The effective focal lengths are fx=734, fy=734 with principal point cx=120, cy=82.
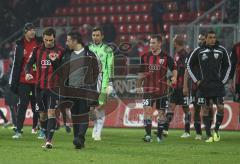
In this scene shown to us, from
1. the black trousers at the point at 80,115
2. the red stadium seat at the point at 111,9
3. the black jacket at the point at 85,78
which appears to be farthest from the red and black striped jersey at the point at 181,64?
the red stadium seat at the point at 111,9

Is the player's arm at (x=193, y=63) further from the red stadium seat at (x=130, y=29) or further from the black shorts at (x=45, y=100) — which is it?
the red stadium seat at (x=130, y=29)

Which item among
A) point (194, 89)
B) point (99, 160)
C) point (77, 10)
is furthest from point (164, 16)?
point (99, 160)

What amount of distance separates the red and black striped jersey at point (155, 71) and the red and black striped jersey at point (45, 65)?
2739 millimetres

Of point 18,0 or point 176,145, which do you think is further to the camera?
point 18,0

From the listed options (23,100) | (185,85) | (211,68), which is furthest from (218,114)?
(23,100)

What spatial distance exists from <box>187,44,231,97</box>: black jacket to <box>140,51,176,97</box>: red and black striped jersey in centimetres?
56

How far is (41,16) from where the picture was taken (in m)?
32.6

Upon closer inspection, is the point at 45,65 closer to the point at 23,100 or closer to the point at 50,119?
the point at 50,119

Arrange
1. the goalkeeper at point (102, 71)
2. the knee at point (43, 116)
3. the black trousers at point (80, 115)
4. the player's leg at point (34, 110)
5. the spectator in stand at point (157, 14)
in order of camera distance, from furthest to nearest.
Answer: the spectator in stand at point (157, 14) → the player's leg at point (34, 110) → the goalkeeper at point (102, 71) → the knee at point (43, 116) → the black trousers at point (80, 115)

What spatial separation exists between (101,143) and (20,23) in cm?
1739

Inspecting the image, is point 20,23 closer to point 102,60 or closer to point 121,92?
point 121,92

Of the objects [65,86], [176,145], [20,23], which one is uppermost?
[20,23]

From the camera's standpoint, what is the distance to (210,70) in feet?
51.6

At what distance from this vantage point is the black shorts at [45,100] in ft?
43.9
